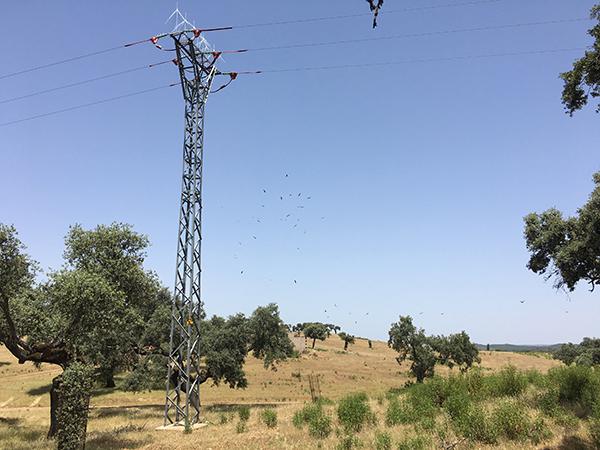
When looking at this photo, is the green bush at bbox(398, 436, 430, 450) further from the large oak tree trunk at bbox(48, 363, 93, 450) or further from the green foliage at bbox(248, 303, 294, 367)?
the green foliage at bbox(248, 303, 294, 367)

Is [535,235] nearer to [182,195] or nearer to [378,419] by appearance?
[378,419]

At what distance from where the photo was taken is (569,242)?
22.4 m

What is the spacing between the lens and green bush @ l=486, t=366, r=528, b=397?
25312mm

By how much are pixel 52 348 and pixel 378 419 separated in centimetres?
1716

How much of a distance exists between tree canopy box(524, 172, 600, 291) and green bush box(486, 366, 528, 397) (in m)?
6.64

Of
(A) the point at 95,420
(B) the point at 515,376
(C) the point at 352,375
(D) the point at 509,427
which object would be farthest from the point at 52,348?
(C) the point at 352,375

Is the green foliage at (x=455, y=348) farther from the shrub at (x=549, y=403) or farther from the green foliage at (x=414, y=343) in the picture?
the shrub at (x=549, y=403)

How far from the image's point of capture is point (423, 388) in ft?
91.8

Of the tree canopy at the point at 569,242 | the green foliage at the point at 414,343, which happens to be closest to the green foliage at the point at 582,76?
the tree canopy at the point at 569,242

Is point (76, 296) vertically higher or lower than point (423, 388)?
higher

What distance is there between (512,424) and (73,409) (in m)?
18.5

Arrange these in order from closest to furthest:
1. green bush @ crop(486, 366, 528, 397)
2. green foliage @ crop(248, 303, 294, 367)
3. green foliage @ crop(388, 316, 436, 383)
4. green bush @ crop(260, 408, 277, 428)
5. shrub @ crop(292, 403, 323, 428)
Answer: shrub @ crop(292, 403, 323, 428)
green bush @ crop(260, 408, 277, 428)
green bush @ crop(486, 366, 528, 397)
green foliage @ crop(248, 303, 294, 367)
green foliage @ crop(388, 316, 436, 383)

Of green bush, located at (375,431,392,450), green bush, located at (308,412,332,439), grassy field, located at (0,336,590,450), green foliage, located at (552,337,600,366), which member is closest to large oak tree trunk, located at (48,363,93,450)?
grassy field, located at (0,336,590,450)

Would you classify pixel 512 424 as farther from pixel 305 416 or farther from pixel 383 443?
pixel 305 416
